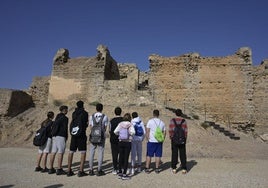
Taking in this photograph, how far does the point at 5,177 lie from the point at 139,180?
308 cm

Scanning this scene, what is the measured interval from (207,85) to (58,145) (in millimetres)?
15939

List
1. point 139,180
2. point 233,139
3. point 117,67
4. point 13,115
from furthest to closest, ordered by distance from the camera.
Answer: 1. point 117,67
2. point 13,115
3. point 233,139
4. point 139,180

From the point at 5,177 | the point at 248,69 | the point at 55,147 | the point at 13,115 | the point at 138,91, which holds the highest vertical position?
the point at 248,69

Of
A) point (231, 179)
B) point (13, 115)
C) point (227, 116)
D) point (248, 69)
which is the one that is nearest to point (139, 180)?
point (231, 179)

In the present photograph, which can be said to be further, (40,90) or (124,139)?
(40,90)

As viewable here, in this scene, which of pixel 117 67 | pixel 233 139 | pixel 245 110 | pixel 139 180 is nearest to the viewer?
pixel 139 180

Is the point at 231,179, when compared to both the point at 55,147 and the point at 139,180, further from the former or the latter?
the point at 55,147

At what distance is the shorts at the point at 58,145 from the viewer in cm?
677

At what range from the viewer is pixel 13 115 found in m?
17.6

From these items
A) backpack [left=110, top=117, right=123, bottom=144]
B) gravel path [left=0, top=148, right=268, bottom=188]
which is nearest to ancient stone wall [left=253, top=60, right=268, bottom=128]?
gravel path [left=0, top=148, right=268, bottom=188]

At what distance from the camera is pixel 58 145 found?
22.2 ft

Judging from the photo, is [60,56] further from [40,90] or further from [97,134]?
[97,134]

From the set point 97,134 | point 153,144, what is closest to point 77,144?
point 97,134

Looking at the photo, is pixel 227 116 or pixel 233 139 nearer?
pixel 233 139
